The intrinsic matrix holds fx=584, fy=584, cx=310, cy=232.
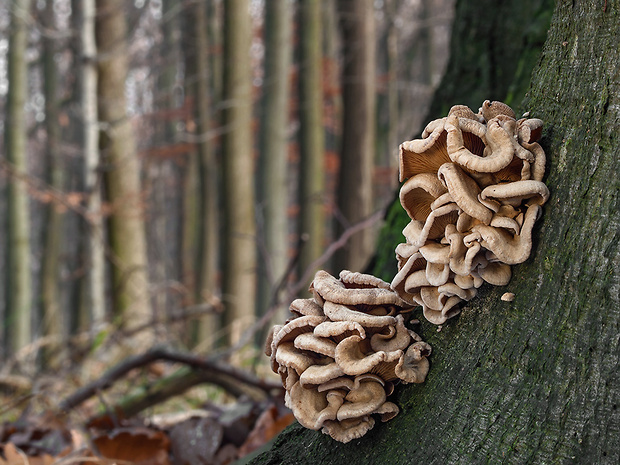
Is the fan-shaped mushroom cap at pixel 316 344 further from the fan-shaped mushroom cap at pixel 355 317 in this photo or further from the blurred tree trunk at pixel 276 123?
the blurred tree trunk at pixel 276 123

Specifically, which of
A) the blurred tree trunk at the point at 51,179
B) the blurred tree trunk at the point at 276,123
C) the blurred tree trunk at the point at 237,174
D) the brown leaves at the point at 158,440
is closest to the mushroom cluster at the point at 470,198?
the brown leaves at the point at 158,440

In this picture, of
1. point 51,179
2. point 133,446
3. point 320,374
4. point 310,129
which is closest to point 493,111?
point 320,374

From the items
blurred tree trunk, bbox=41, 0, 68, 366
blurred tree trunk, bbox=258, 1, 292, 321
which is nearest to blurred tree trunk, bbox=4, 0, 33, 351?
blurred tree trunk, bbox=41, 0, 68, 366

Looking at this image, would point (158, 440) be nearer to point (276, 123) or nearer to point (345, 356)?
point (345, 356)

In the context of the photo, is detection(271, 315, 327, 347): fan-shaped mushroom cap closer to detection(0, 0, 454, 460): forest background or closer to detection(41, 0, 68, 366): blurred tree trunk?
detection(0, 0, 454, 460): forest background

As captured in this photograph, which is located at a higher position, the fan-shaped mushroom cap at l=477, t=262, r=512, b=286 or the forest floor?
the fan-shaped mushroom cap at l=477, t=262, r=512, b=286

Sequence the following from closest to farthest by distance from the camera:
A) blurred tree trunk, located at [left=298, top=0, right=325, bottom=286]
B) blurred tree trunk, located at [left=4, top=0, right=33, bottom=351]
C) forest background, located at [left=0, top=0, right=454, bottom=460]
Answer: forest background, located at [left=0, top=0, right=454, bottom=460]
blurred tree trunk, located at [left=298, top=0, right=325, bottom=286]
blurred tree trunk, located at [left=4, top=0, right=33, bottom=351]

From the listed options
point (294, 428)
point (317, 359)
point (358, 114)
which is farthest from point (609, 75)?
point (358, 114)
